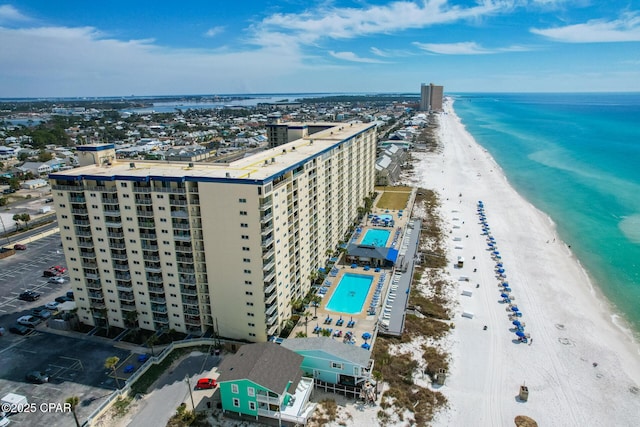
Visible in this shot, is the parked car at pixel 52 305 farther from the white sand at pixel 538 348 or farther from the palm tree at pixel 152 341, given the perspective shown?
the white sand at pixel 538 348

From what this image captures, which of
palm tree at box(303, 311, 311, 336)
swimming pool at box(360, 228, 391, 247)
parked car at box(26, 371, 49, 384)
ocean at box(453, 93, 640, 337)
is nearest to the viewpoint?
parked car at box(26, 371, 49, 384)

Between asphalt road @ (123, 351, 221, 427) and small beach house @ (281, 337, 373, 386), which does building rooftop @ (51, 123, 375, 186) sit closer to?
small beach house @ (281, 337, 373, 386)

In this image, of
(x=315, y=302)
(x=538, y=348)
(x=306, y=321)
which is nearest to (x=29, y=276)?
(x=306, y=321)

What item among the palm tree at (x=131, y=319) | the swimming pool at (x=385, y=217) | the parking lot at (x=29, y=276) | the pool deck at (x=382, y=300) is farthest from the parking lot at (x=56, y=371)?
the swimming pool at (x=385, y=217)

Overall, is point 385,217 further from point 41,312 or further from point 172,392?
point 41,312

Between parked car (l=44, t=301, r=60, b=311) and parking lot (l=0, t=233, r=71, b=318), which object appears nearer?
parked car (l=44, t=301, r=60, b=311)

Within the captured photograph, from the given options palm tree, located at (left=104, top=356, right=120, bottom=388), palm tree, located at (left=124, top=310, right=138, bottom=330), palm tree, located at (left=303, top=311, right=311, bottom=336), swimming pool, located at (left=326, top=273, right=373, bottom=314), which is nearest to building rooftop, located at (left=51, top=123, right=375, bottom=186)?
palm tree, located at (left=124, top=310, right=138, bottom=330)

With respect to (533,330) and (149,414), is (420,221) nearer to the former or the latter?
(533,330)
